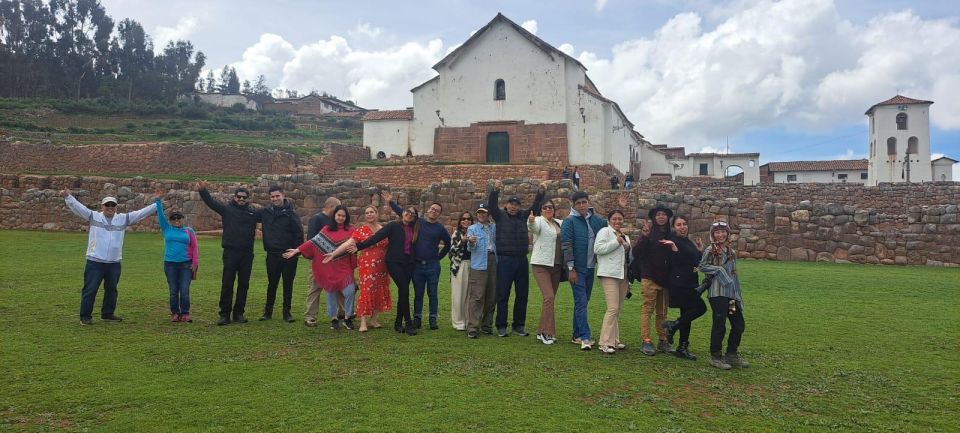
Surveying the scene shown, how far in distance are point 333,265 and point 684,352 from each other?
4.47m

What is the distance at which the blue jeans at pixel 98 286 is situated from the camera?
8484 mm

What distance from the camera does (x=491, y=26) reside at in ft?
123

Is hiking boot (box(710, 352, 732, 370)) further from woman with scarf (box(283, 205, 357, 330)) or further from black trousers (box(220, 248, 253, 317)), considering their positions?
black trousers (box(220, 248, 253, 317))

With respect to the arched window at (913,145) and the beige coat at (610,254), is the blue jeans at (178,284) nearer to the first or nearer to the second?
the beige coat at (610,254)

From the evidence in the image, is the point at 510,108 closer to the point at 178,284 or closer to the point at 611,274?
the point at 178,284

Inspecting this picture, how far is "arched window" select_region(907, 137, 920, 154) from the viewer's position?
194 feet

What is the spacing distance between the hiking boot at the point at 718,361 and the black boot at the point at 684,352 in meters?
0.32

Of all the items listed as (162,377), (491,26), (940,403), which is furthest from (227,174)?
(940,403)

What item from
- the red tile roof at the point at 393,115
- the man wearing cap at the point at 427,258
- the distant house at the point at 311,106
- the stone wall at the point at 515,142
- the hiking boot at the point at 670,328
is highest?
the distant house at the point at 311,106

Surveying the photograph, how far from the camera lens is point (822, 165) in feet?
227

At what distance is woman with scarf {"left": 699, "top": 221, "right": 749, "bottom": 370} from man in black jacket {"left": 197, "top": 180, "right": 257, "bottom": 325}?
5818 millimetres

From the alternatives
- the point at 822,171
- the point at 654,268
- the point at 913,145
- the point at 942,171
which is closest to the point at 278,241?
the point at 654,268

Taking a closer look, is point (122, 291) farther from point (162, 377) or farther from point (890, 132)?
point (890, 132)

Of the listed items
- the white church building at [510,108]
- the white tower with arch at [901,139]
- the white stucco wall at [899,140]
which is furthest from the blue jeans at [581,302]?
the white stucco wall at [899,140]
